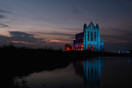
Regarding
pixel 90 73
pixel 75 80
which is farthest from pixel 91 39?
pixel 75 80

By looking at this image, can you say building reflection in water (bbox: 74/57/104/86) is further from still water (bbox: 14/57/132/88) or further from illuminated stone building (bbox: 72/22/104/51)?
illuminated stone building (bbox: 72/22/104/51)

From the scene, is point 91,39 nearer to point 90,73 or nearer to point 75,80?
point 90,73

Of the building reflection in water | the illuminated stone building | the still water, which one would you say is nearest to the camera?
the still water

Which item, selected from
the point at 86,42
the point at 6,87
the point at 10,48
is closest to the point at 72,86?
the point at 6,87

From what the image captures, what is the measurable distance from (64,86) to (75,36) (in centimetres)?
7916

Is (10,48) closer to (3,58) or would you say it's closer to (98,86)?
(3,58)

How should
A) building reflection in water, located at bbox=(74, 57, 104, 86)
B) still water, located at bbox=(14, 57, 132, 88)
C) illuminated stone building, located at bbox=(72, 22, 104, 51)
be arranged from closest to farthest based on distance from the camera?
still water, located at bbox=(14, 57, 132, 88) < building reflection in water, located at bbox=(74, 57, 104, 86) < illuminated stone building, located at bbox=(72, 22, 104, 51)

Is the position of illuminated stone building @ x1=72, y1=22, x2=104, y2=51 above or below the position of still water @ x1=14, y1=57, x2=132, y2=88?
above

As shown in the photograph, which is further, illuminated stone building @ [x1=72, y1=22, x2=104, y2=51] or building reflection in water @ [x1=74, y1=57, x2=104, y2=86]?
illuminated stone building @ [x1=72, y1=22, x2=104, y2=51]

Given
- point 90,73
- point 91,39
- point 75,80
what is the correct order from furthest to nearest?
point 91,39 < point 90,73 < point 75,80

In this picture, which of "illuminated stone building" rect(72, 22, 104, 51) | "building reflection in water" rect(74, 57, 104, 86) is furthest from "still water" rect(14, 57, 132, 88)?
"illuminated stone building" rect(72, 22, 104, 51)

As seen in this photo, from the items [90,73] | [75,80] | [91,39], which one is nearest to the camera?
[75,80]

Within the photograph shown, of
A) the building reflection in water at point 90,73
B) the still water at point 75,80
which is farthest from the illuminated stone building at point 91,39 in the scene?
the still water at point 75,80

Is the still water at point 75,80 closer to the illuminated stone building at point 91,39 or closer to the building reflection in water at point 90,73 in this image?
the building reflection in water at point 90,73
